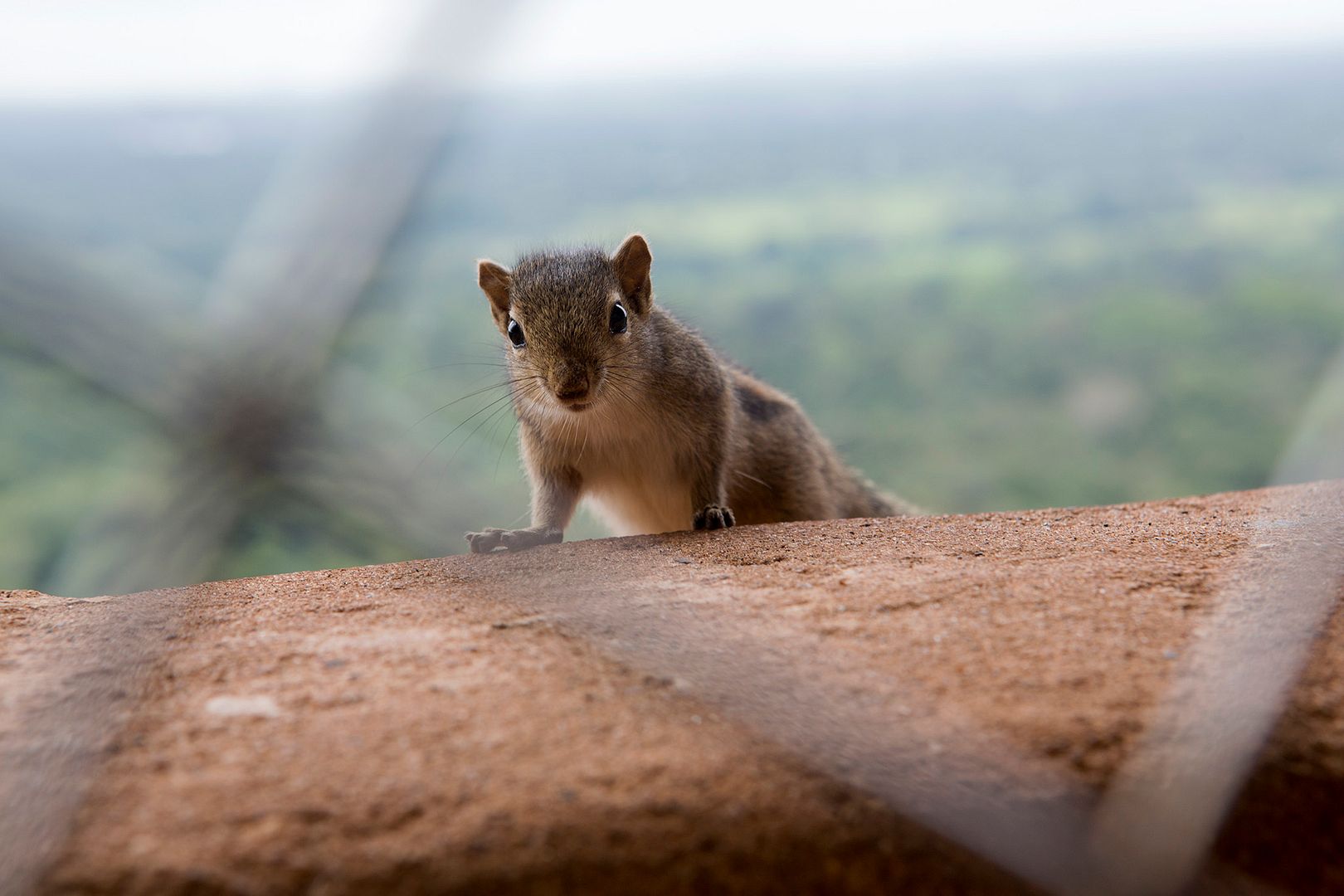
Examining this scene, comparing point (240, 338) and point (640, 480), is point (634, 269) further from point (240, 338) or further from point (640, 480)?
point (240, 338)

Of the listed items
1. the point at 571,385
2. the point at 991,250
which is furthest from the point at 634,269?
the point at 991,250

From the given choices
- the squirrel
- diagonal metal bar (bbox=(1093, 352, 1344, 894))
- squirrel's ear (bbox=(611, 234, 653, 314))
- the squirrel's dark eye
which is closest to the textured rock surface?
diagonal metal bar (bbox=(1093, 352, 1344, 894))

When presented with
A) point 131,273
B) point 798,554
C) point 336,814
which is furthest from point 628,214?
point 336,814

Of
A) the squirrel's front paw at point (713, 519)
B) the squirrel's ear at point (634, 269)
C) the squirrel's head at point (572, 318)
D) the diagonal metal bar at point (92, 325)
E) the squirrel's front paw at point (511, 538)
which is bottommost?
the squirrel's front paw at point (511, 538)

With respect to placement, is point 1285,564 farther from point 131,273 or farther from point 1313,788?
point 131,273

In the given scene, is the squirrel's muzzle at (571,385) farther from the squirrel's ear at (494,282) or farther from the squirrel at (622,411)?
the squirrel's ear at (494,282)

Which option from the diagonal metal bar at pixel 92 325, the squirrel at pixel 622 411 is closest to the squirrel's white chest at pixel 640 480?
the squirrel at pixel 622 411

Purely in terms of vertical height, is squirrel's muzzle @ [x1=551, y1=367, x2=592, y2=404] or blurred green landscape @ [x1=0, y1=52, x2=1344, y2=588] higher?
blurred green landscape @ [x1=0, y1=52, x2=1344, y2=588]

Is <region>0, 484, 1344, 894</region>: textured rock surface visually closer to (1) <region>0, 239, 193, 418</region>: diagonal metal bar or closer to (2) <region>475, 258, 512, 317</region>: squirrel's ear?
(1) <region>0, 239, 193, 418</region>: diagonal metal bar
